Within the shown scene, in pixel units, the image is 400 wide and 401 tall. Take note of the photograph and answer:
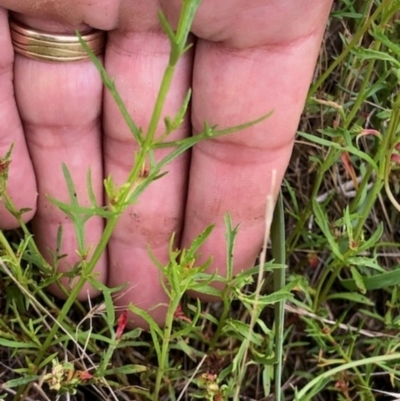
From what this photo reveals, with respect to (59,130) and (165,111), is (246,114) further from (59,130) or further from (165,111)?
(59,130)

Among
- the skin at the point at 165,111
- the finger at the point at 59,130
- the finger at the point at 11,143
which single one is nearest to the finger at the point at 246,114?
the skin at the point at 165,111

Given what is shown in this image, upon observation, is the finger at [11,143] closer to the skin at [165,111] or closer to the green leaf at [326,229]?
the skin at [165,111]

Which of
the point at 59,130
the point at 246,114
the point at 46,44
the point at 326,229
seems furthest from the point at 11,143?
the point at 326,229

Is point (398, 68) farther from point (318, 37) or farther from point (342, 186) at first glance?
point (342, 186)

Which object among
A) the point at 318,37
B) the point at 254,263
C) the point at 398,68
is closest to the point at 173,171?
A: the point at 254,263

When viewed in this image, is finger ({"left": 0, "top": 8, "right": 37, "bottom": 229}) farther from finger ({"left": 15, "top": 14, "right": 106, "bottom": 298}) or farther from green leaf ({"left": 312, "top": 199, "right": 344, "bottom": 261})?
green leaf ({"left": 312, "top": 199, "right": 344, "bottom": 261})

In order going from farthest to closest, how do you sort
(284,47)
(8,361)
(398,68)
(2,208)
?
1. (8,361)
2. (2,208)
3. (284,47)
4. (398,68)

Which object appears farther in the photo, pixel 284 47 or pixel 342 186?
pixel 342 186

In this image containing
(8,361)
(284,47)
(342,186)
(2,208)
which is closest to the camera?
(284,47)
